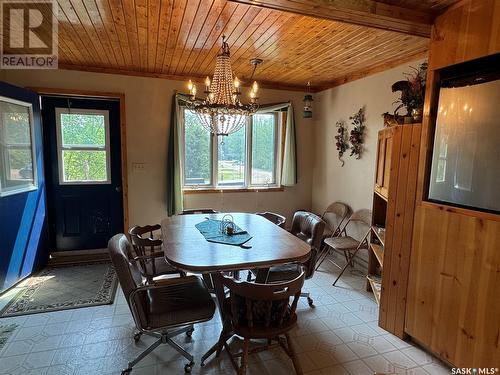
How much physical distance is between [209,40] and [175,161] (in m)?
1.69

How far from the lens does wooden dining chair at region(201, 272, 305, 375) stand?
62.9 inches

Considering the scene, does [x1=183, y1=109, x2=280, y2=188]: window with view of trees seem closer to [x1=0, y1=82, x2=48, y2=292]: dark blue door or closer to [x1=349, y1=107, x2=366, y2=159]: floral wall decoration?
[x1=349, y1=107, x2=366, y2=159]: floral wall decoration

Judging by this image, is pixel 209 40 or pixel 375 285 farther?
pixel 375 285

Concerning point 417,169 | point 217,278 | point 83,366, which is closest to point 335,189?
point 417,169

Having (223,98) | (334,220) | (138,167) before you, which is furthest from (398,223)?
(138,167)

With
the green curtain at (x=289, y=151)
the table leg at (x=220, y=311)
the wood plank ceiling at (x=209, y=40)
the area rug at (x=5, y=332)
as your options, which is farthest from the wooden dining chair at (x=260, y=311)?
the green curtain at (x=289, y=151)

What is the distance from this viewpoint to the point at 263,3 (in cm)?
173

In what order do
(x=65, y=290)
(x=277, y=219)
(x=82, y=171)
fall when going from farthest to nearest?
1. (x=82, y=171)
2. (x=277, y=219)
3. (x=65, y=290)

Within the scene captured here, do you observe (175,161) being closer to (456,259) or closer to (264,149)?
(264,149)

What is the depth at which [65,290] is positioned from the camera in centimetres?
297

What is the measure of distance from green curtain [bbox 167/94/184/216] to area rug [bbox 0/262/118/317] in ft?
3.71

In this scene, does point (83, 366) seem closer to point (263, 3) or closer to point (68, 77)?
point (263, 3)

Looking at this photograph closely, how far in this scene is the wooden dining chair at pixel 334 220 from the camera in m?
3.92

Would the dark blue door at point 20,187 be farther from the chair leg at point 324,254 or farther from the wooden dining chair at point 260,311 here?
the chair leg at point 324,254
